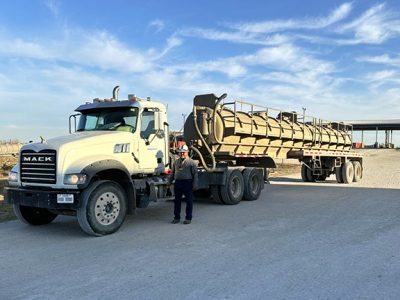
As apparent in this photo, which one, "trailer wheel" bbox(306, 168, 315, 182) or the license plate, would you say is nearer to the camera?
the license plate

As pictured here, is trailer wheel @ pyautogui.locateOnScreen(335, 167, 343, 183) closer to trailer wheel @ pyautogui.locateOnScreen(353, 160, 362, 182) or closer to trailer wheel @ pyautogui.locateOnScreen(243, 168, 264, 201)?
trailer wheel @ pyautogui.locateOnScreen(353, 160, 362, 182)

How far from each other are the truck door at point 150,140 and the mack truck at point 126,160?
0.02 m

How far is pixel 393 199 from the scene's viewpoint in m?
12.6

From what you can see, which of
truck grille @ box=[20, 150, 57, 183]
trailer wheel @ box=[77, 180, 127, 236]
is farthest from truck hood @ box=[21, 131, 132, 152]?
trailer wheel @ box=[77, 180, 127, 236]

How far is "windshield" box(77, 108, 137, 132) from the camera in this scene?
884cm

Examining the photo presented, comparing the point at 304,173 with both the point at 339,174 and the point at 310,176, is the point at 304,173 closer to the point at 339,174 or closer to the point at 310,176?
the point at 310,176

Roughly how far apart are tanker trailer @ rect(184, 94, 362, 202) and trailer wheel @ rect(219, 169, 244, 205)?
0.27ft

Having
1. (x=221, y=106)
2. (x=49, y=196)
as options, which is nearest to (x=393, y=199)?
(x=221, y=106)

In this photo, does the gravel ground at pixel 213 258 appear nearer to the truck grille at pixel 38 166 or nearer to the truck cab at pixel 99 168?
the truck cab at pixel 99 168

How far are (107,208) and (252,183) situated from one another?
6089 mm

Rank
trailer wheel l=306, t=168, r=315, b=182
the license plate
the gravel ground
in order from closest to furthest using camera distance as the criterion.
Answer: the gravel ground < the license plate < trailer wheel l=306, t=168, r=315, b=182

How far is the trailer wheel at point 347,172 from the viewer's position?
1937cm

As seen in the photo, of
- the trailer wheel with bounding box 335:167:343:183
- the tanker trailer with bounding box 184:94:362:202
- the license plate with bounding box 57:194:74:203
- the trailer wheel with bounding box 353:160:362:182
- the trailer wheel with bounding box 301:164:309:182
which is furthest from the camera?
the trailer wheel with bounding box 353:160:362:182

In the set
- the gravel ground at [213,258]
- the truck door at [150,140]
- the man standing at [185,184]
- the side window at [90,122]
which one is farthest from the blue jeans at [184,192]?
the side window at [90,122]
